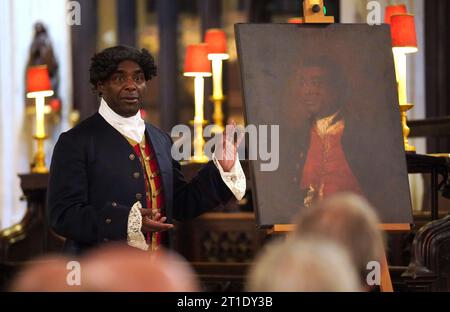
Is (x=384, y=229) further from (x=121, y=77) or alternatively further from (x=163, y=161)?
(x=121, y=77)

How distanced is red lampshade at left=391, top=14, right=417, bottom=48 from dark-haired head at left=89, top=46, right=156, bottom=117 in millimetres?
2085

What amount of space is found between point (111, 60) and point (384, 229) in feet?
4.40

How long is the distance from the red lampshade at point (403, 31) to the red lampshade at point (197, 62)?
1577mm

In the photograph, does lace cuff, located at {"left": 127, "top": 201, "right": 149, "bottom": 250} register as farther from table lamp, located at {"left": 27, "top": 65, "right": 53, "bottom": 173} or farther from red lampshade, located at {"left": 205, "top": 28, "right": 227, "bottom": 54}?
red lampshade, located at {"left": 205, "top": 28, "right": 227, "bottom": 54}

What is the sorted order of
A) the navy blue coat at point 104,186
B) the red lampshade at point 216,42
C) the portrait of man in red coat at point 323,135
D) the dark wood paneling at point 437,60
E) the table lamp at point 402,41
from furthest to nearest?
1. the dark wood paneling at point 437,60
2. the red lampshade at point 216,42
3. the table lamp at point 402,41
4. the portrait of man in red coat at point 323,135
5. the navy blue coat at point 104,186

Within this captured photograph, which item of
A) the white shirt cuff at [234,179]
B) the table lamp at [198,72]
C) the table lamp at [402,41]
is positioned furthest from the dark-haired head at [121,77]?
the table lamp at [198,72]

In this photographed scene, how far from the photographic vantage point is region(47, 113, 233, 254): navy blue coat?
462 centimetres

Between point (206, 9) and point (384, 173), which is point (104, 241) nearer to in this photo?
point (384, 173)

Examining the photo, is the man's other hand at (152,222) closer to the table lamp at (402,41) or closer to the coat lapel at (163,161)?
the coat lapel at (163,161)

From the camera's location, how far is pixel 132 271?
2266 millimetres

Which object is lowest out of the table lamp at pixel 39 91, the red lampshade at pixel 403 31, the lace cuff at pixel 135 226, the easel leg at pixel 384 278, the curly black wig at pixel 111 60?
the easel leg at pixel 384 278

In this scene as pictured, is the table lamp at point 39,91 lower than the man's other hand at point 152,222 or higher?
higher

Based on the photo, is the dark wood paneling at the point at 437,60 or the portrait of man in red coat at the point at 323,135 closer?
the portrait of man in red coat at the point at 323,135

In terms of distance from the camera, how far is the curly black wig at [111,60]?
4.75 m
